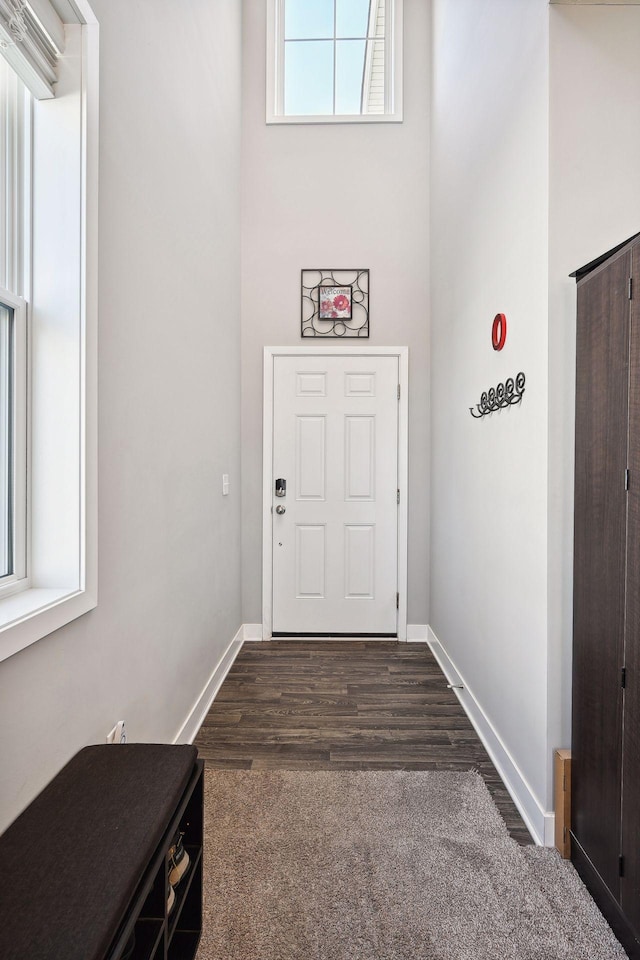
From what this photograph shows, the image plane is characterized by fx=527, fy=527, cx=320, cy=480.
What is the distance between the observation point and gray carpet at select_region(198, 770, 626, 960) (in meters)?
1.32

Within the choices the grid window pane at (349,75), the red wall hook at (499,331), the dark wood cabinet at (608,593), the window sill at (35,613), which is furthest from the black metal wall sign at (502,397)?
the grid window pane at (349,75)

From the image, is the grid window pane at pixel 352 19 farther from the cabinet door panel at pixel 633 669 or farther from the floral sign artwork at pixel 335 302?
the cabinet door panel at pixel 633 669

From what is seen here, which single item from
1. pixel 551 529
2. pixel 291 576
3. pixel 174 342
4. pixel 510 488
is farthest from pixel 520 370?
pixel 291 576

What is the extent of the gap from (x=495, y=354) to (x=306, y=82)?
9.02 ft

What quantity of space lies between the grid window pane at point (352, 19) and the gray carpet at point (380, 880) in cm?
461

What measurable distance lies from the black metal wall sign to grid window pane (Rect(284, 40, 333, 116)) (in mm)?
2578

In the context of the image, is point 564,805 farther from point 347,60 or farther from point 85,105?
point 347,60

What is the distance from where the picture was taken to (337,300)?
357 cm

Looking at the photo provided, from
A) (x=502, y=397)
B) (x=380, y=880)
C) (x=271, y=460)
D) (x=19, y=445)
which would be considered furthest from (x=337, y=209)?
(x=380, y=880)

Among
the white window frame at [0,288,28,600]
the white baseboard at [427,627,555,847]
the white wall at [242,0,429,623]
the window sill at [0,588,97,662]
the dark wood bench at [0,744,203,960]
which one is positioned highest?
the white wall at [242,0,429,623]

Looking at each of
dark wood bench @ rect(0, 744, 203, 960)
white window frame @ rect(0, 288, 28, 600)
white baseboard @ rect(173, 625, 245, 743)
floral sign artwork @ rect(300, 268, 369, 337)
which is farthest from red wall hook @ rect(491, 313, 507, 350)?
white baseboard @ rect(173, 625, 245, 743)

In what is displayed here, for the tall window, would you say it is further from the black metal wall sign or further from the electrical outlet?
the black metal wall sign

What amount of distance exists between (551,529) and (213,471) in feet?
5.73

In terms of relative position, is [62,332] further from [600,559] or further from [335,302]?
[335,302]
